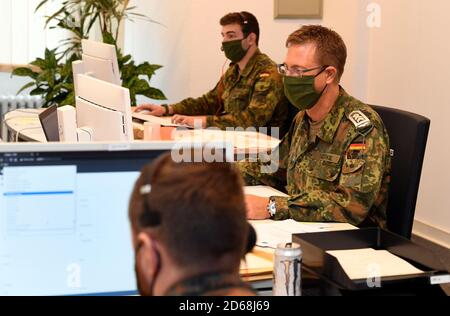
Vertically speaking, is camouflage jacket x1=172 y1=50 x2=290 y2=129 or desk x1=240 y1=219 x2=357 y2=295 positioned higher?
camouflage jacket x1=172 y1=50 x2=290 y2=129

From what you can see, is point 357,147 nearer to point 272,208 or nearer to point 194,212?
point 272,208

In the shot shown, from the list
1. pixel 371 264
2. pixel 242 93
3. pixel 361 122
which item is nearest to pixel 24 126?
pixel 242 93

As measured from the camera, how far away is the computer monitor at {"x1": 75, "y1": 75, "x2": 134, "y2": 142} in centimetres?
231

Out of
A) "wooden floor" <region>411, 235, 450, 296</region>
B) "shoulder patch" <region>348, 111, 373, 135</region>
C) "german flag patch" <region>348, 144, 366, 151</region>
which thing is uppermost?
"shoulder patch" <region>348, 111, 373, 135</region>

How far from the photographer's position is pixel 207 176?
988 millimetres

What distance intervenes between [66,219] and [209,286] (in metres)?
0.49

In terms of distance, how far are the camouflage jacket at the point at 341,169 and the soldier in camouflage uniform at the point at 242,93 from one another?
1380 mm

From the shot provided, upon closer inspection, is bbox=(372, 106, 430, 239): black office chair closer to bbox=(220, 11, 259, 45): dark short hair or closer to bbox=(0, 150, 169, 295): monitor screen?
bbox=(0, 150, 169, 295): monitor screen

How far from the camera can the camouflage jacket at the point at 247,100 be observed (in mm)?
4008

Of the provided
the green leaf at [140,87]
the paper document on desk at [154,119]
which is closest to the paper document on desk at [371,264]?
the paper document on desk at [154,119]

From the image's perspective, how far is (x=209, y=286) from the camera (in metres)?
0.94

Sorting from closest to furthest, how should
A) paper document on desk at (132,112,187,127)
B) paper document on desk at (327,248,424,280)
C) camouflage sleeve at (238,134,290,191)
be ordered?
paper document on desk at (327,248,424,280), camouflage sleeve at (238,134,290,191), paper document on desk at (132,112,187,127)

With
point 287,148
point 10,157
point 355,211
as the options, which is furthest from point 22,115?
point 10,157

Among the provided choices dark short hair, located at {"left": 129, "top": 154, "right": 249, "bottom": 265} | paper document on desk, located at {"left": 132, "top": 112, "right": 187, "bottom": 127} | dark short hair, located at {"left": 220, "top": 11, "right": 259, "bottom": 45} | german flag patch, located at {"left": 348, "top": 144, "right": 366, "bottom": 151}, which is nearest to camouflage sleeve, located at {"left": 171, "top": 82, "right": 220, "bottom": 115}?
paper document on desk, located at {"left": 132, "top": 112, "right": 187, "bottom": 127}
